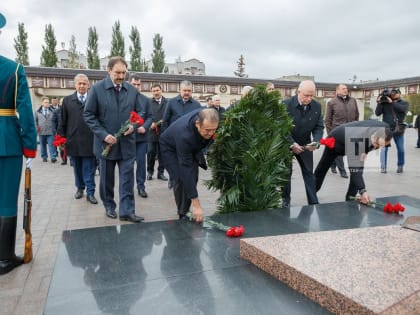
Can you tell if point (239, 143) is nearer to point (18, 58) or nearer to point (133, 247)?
point (133, 247)

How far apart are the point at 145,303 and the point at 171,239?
1.02 m

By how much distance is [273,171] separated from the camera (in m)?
4.04

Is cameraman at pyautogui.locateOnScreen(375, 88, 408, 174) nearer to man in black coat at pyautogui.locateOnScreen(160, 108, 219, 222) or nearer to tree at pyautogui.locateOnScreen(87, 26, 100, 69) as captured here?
man in black coat at pyautogui.locateOnScreen(160, 108, 219, 222)

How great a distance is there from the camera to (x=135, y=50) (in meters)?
36.3

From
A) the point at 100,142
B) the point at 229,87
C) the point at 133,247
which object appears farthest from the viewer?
the point at 229,87

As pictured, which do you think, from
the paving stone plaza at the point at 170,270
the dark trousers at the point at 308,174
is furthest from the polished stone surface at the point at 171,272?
the dark trousers at the point at 308,174

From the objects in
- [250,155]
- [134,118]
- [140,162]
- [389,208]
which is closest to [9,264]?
[134,118]

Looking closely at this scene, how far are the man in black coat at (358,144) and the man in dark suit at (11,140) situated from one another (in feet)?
11.8

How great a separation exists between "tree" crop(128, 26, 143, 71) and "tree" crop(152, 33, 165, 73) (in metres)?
1.80

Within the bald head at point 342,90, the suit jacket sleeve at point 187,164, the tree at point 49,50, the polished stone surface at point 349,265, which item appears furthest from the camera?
the tree at point 49,50

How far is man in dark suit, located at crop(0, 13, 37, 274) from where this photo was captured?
2.92 m

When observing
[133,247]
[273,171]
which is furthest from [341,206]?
[133,247]

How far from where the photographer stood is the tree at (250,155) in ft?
12.8

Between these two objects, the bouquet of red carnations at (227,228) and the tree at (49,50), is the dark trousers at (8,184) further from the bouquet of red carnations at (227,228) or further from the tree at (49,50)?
the tree at (49,50)
